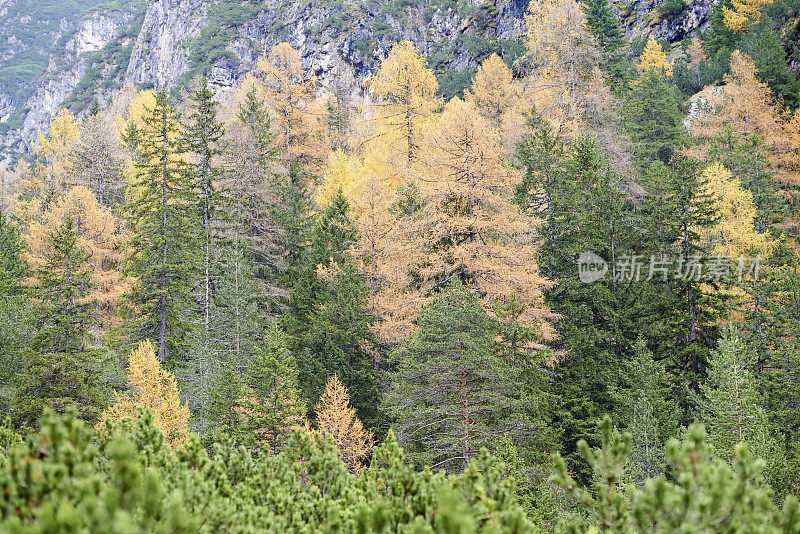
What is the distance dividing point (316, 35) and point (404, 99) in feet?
174

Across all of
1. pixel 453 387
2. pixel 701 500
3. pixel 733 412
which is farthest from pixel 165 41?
pixel 701 500

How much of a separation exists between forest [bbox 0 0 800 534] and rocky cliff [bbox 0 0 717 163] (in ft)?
71.4

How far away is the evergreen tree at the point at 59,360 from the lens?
13469mm

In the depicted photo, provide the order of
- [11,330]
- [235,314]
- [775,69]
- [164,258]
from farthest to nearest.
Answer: [775,69] < [235,314] < [164,258] < [11,330]

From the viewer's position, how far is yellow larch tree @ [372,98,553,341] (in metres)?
14.8

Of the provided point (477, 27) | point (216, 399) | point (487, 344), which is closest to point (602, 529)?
point (487, 344)

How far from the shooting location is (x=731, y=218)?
23406 mm

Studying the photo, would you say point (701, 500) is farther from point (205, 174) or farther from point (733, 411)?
point (205, 174)

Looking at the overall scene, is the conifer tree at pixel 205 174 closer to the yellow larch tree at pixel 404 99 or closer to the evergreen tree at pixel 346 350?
the evergreen tree at pixel 346 350

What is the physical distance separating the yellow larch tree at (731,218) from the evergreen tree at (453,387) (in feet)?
49.2

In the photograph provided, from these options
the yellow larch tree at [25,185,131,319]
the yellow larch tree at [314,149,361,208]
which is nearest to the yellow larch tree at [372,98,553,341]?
the yellow larch tree at [314,149,361,208]

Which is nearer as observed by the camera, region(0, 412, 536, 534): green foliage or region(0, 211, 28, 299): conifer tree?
region(0, 412, 536, 534): green foliage

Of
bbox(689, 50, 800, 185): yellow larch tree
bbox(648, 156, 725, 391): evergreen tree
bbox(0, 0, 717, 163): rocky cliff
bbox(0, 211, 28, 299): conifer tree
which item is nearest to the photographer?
bbox(648, 156, 725, 391): evergreen tree

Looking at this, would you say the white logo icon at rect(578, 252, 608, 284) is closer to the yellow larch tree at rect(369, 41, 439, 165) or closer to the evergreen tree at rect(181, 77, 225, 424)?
the yellow larch tree at rect(369, 41, 439, 165)
